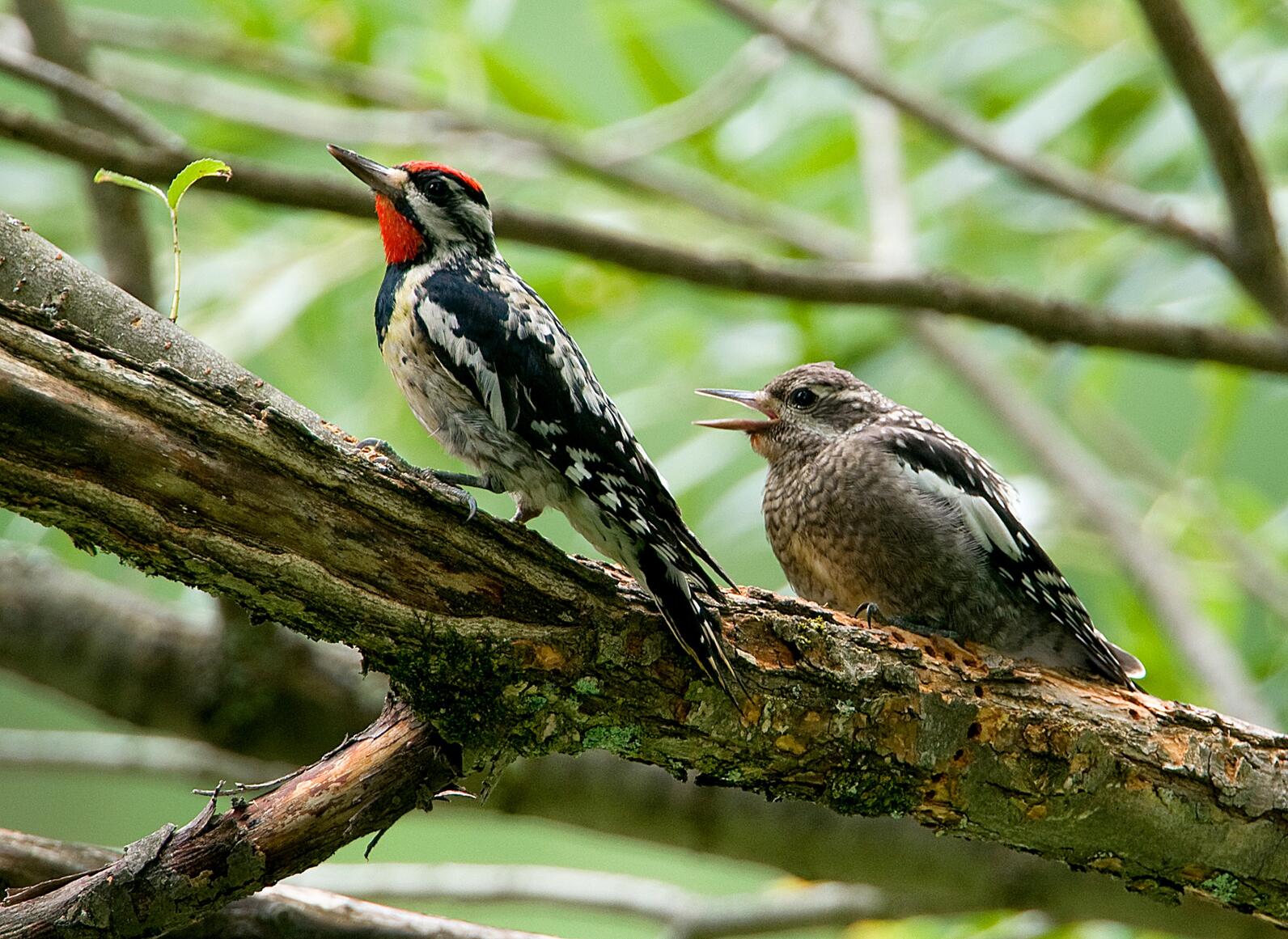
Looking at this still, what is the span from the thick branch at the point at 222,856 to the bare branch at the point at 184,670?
5.29 feet

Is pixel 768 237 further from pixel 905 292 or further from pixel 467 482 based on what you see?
pixel 467 482

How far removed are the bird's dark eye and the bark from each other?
1099 mm

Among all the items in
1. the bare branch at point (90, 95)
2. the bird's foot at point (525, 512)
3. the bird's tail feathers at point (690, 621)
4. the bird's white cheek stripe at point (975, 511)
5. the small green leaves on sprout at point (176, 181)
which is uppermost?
the bare branch at point (90, 95)

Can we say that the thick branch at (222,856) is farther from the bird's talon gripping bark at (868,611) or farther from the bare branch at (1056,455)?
the bare branch at (1056,455)

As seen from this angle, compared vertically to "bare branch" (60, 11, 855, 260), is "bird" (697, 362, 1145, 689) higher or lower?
lower

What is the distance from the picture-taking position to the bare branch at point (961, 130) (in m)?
4.18

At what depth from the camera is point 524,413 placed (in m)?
2.54

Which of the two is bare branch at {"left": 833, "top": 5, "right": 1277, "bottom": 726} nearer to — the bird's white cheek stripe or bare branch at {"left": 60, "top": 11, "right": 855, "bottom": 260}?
bare branch at {"left": 60, "top": 11, "right": 855, "bottom": 260}

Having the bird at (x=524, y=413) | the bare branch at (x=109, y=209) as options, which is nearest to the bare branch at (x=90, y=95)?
the bare branch at (x=109, y=209)

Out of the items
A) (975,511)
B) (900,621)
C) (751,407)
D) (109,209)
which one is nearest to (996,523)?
(975,511)

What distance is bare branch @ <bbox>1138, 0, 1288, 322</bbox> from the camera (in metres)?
3.14

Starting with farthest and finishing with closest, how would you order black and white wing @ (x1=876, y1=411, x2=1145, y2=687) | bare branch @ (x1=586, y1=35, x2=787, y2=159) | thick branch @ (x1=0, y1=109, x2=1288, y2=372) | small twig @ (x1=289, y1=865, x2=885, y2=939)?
bare branch @ (x1=586, y1=35, x2=787, y2=159), small twig @ (x1=289, y1=865, x2=885, y2=939), thick branch @ (x1=0, y1=109, x2=1288, y2=372), black and white wing @ (x1=876, y1=411, x2=1145, y2=687)

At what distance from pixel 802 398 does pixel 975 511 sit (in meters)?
0.67

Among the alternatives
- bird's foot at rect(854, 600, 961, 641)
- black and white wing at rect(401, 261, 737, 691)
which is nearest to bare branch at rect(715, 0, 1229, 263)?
bird's foot at rect(854, 600, 961, 641)
